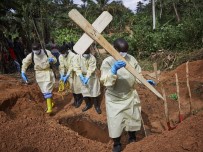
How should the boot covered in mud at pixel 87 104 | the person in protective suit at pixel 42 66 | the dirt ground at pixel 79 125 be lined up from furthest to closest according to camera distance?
1. the boot covered in mud at pixel 87 104
2. the person in protective suit at pixel 42 66
3. the dirt ground at pixel 79 125

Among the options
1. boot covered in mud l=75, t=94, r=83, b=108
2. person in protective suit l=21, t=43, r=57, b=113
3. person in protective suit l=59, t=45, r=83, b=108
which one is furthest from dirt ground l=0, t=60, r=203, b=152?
person in protective suit l=21, t=43, r=57, b=113

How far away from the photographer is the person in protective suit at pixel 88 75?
668 centimetres

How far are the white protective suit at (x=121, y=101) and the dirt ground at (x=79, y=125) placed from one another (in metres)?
0.46

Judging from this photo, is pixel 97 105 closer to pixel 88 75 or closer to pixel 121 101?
pixel 88 75

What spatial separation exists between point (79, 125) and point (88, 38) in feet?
13.0

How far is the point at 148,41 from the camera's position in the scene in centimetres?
1530

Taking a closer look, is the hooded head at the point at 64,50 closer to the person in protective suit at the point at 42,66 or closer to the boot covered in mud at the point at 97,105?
the person in protective suit at the point at 42,66

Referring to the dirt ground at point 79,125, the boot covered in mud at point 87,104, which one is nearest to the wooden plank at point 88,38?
the dirt ground at point 79,125

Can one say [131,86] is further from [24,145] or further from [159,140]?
[24,145]

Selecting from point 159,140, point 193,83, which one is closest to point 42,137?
point 159,140

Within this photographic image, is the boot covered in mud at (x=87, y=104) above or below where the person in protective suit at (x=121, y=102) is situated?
below

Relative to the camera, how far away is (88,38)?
10.0ft

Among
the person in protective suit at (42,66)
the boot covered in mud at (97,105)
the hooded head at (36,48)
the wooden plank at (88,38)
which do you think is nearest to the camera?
the wooden plank at (88,38)

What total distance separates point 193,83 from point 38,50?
4414mm
